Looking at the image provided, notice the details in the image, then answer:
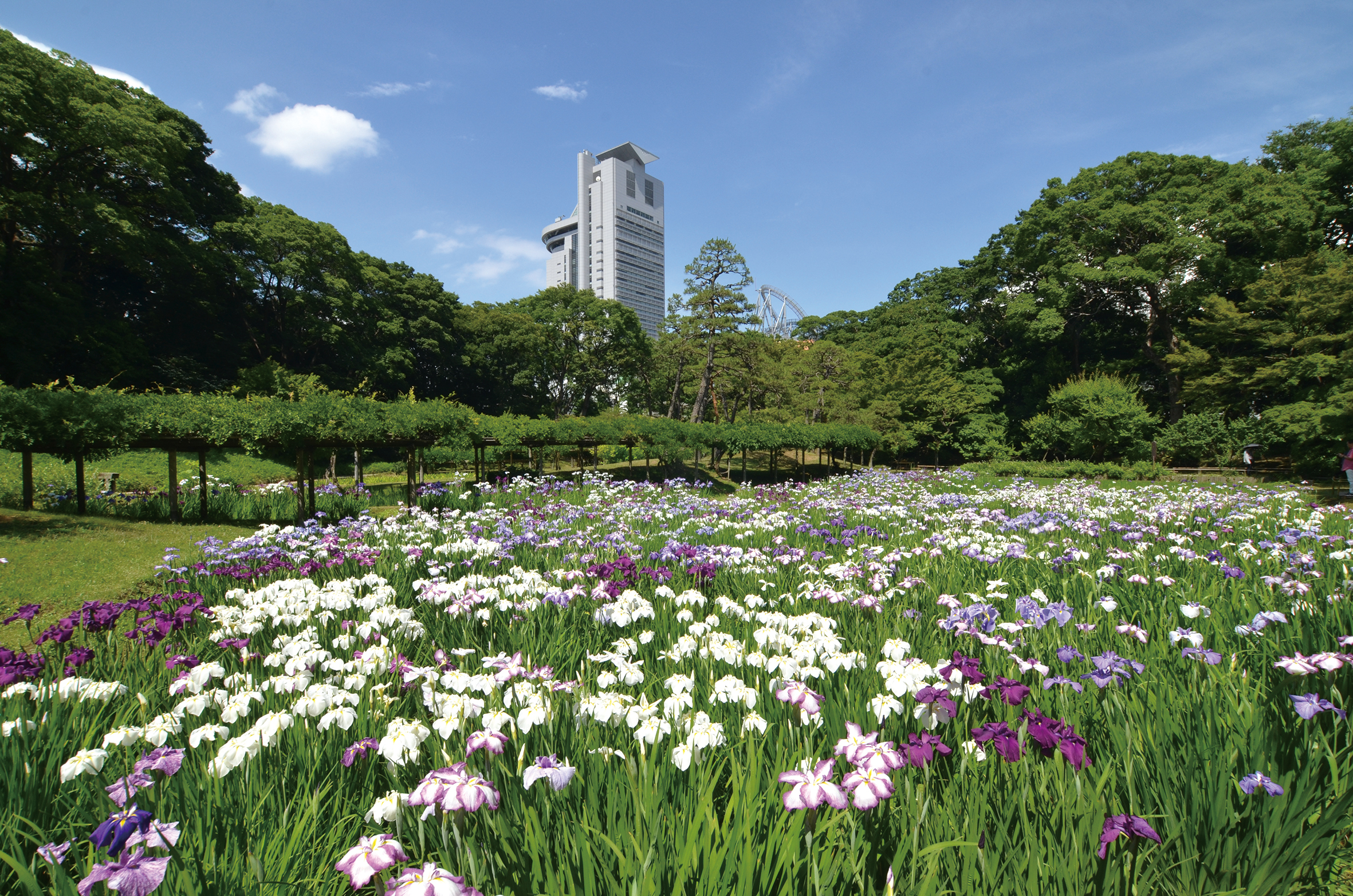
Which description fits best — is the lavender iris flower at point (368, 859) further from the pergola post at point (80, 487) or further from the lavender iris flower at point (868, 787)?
the pergola post at point (80, 487)

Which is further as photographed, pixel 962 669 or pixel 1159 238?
pixel 1159 238

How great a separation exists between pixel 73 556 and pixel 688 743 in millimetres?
11005

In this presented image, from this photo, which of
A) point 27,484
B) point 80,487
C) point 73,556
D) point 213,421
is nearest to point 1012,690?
point 73,556

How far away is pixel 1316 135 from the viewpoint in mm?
31891

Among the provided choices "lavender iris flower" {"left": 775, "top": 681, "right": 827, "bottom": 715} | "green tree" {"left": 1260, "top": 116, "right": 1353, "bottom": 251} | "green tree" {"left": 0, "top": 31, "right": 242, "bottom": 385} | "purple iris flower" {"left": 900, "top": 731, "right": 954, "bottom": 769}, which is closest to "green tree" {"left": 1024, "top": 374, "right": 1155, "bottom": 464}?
"green tree" {"left": 1260, "top": 116, "right": 1353, "bottom": 251}

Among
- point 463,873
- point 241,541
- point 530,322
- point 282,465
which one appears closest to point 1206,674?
point 463,873

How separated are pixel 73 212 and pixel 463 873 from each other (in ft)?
106

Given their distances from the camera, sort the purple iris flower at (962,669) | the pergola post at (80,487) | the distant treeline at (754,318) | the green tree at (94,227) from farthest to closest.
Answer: the distant treeline at (754,318), the green tree at (94,227), the pergola post at (80,487), the purple iris flower at (962,669)

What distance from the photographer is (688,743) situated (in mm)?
2004

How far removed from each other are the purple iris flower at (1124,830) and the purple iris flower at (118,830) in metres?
2.36

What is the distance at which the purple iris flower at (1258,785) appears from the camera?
1.62 m

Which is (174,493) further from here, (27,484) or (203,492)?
(27,484)

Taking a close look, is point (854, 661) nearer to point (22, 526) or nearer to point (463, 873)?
point (463, 873)

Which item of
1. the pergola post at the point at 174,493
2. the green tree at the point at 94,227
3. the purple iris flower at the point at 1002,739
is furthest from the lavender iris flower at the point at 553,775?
the green tree at the point at 94,227
